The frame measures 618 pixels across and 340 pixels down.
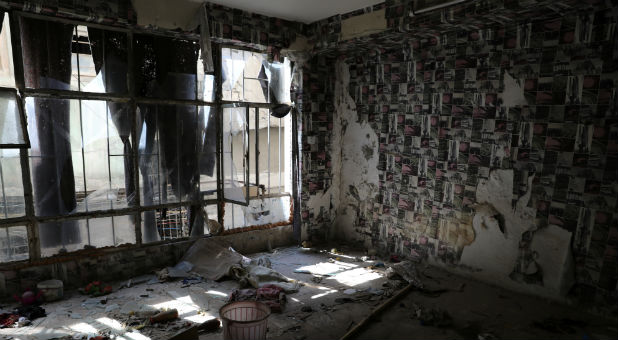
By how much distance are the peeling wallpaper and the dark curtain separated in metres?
2.73

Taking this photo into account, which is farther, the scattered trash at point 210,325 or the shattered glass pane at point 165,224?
the shattered glass pane at point 165,224

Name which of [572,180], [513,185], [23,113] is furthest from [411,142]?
[23,113]

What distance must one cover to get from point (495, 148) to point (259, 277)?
270 centimetres

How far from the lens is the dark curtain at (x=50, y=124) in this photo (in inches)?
131

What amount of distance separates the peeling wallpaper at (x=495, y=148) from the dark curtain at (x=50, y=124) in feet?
8.95

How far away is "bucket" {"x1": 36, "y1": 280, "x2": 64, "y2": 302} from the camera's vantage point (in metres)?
3.33

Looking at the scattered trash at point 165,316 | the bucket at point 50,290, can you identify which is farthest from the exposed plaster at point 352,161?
the bucket at point 50,290

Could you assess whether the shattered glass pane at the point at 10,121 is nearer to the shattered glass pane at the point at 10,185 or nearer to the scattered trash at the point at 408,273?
the shattered glass pane at the point at 10,185

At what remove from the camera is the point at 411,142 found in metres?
4.37

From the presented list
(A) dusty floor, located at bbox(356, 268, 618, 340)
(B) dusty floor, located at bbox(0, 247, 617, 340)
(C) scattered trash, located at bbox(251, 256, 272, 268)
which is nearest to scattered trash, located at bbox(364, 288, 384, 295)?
(B) dusty floor, located at bbox(0, 247, 617, 340)

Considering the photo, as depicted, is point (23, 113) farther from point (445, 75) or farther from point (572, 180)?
point (572, 180)

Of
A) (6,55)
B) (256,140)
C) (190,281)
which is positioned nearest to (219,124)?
(256,140)

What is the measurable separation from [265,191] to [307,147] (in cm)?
81

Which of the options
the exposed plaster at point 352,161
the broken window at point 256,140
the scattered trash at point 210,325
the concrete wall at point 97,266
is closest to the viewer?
the scattered trash at point 210,325
